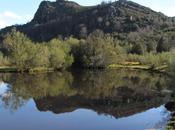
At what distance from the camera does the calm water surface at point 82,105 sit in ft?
155

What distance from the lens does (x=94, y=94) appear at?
73250mm

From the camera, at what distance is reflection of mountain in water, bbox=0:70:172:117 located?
58812 mm

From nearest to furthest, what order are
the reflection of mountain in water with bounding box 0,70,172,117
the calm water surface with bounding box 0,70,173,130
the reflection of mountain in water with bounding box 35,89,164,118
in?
the calm water surface with bounding box 0,70,173,130
the reflection of mountain in water with bounding box 35,89,164,118
the reflection of mountain in water with bounding box 0,70,172,117

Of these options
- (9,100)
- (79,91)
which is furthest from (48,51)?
(9,100)

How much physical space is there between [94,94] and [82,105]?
12.9m

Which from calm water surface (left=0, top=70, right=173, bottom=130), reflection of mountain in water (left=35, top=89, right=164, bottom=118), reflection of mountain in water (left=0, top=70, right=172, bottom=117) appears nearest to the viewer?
calm water surface (left=0, top=70, right=173, bottom=130)

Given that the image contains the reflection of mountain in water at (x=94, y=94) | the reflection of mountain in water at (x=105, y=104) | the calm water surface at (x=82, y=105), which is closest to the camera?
the calm water surface at (x=82, y=105)

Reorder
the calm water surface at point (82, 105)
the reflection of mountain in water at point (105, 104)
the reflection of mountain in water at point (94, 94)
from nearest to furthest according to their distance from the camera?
the calm water surface at point (82, 105)
the reflection of mountain in water at point (105, 104)
the reflection of mountain in water at point (94, 94)

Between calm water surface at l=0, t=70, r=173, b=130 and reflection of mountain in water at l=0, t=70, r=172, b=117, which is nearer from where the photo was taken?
calm water surface at l=0, t=70, r=173, b=130

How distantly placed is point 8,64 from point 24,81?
153 feet

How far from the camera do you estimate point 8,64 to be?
136 meters

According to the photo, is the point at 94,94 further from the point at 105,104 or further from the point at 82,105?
the point at 82,105

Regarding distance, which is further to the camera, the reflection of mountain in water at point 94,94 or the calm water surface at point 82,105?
the reflection of mountain in water at point 94,94

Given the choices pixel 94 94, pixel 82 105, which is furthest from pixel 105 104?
pixel 94 94
